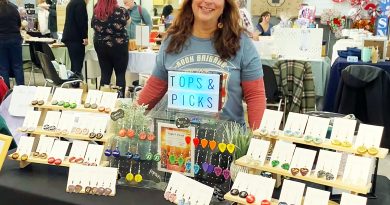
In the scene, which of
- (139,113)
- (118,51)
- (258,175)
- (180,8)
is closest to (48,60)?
(118,51)

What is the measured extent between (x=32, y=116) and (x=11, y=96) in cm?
117

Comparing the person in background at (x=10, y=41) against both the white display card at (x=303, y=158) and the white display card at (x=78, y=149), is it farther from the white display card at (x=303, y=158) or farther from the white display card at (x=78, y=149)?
the white display card at (x=303, y=158)

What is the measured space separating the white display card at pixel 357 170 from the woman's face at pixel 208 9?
780mm

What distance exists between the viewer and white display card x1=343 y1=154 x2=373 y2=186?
46.4 inches

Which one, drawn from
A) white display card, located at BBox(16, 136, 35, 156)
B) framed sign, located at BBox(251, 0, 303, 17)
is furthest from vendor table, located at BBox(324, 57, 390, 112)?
framed sign, located at BBox(251, 0, 303, 17)

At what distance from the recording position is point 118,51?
15.6ft

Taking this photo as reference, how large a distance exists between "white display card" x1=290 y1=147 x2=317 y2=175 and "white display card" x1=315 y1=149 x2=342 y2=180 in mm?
20

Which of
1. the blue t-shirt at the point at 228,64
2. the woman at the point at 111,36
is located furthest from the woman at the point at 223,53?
the woman at the point at 111,36

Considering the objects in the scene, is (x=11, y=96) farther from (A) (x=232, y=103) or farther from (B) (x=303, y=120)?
(B) (x=303, y=120)

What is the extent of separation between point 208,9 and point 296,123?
0.61 metres

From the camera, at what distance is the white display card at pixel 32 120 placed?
1.59 metres

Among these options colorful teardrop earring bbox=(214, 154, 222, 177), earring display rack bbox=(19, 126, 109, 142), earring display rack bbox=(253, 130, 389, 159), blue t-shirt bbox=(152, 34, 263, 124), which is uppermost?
blue t-shirt bbox=(152, 34, 263, 124)

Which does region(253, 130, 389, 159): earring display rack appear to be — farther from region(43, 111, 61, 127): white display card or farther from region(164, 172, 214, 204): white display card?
region(43, 111, 61, 127): white display card

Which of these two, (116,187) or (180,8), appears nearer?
(116,187)
